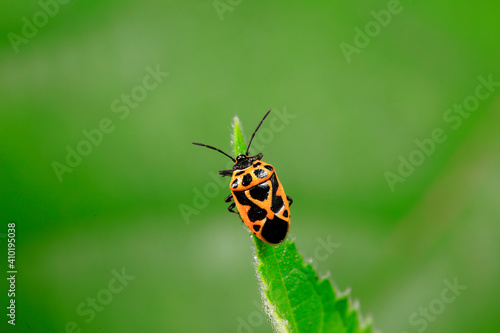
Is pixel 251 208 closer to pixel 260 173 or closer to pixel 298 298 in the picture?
pixel 260 173

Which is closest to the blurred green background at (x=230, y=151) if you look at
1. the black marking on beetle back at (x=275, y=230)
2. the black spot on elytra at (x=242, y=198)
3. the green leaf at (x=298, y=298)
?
the black spot on elytra at (x=242, y=198)

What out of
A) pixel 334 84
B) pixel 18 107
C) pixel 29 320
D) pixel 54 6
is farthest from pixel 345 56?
pixel 29 320

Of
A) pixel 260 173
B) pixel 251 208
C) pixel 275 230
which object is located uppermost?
pixel 260 173

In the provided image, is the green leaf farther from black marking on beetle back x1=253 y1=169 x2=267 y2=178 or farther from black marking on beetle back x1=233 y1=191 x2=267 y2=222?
black marking on beetle back x1=253 y1=169 x2=267 y2=178

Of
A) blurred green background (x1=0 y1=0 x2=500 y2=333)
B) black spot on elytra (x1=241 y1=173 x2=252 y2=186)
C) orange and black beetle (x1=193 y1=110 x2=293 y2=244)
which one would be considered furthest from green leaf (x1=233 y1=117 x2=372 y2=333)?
blurred green background (x1=0 y1=0 x2=500 y2=333)

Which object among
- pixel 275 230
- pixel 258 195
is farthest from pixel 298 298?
pixel 258 195

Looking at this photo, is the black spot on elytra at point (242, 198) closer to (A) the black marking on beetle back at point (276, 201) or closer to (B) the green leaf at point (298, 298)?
(A) the black marking on beetle back at point (276, 201)
